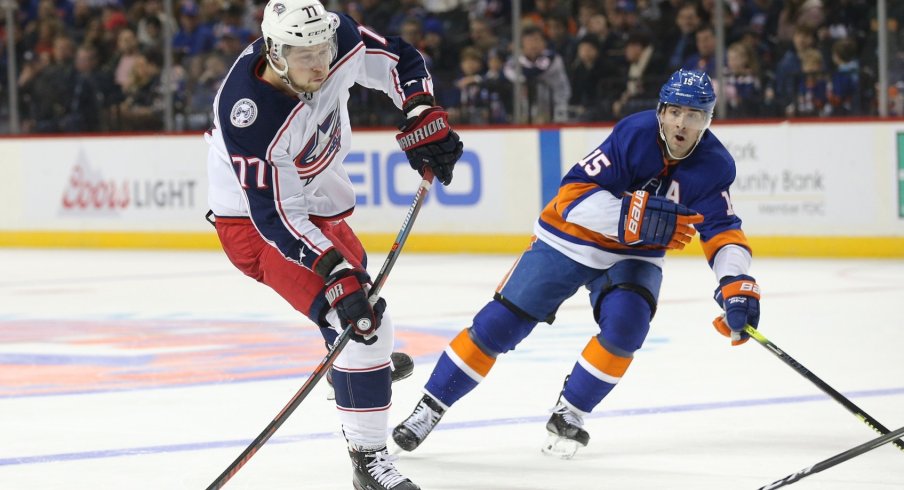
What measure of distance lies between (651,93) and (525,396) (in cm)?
477

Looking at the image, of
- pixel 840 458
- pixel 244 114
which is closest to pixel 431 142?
pixel 244 114

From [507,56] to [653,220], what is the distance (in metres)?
6.13

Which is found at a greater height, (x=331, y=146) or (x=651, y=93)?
(x=331, y=146)

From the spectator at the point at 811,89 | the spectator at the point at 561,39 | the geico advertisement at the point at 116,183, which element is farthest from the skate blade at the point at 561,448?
the geico advertisement at the point at 116,183

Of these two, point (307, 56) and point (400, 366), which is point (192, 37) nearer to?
point (400, 366)

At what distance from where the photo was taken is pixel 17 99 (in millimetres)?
11297

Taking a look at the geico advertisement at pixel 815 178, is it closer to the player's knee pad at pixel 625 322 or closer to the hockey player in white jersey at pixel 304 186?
the player's knee pad at pixel 625 322

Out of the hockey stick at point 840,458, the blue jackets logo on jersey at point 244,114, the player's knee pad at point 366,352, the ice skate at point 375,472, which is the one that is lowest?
the ice skate at point 375,472

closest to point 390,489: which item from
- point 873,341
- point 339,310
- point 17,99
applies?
point 339,310

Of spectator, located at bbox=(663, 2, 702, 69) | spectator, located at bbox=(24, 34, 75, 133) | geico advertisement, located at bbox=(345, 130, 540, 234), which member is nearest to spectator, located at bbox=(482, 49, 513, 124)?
geico advertisement, located at bbox=(345, 130, 540, 234)

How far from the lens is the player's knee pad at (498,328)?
4051mm

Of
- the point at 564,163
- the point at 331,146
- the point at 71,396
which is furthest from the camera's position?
the point at 564,163

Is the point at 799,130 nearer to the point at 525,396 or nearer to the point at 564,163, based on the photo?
the point at 564,163

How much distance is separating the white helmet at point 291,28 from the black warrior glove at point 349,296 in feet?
1.41
